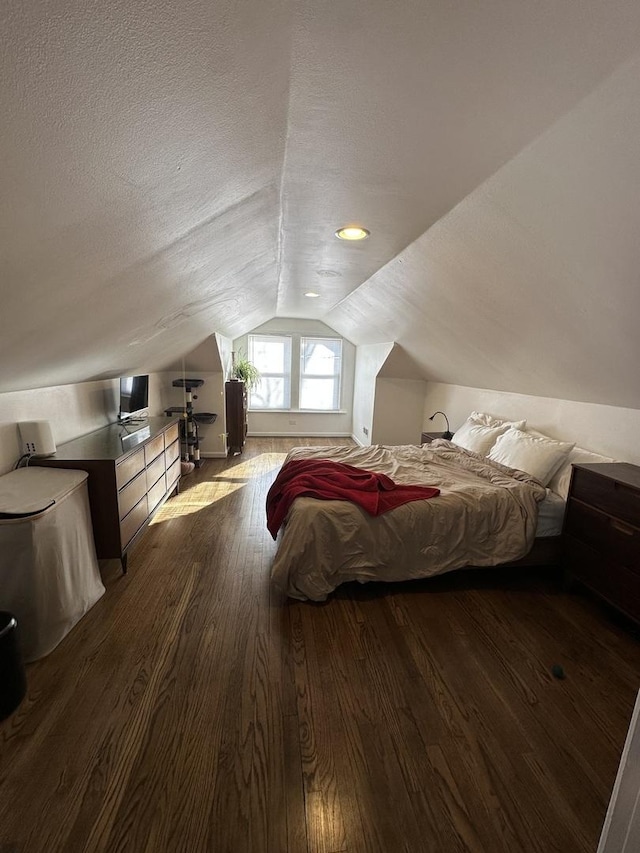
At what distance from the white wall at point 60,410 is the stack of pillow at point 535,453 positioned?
3.44 m

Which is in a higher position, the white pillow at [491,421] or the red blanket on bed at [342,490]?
the white pillow at [491,421]

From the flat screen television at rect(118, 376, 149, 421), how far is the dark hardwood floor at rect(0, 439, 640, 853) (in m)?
1.64

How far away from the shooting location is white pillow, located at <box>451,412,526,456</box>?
3477 mm

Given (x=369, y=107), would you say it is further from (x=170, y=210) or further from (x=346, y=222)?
(x=346, y=222)

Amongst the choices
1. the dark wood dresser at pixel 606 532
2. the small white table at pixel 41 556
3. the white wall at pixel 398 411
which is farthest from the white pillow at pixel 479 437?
the small white table at pixel 41 556

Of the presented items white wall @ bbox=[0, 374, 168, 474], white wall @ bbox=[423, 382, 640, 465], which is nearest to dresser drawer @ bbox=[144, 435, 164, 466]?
white wall @ bbox=[0, 374, 168, 474]

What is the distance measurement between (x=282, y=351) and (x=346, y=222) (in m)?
4.79

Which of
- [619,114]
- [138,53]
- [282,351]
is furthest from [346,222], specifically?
[282,351]

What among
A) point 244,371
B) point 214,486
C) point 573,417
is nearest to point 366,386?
point 244,371

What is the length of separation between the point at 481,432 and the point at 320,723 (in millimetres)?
2826

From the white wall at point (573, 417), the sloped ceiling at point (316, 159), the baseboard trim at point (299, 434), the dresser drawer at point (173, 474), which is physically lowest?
the baseboard trim at point (299, 434)

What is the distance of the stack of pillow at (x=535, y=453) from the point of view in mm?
2801

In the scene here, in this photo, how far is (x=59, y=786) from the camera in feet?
4.34

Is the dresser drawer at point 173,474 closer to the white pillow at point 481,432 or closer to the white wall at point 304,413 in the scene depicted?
the white wall at point 304,413
